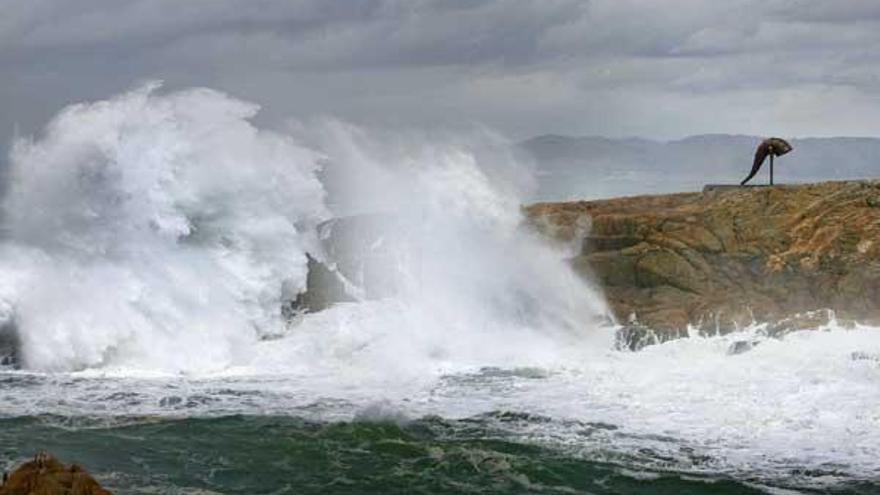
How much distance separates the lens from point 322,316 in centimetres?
2289

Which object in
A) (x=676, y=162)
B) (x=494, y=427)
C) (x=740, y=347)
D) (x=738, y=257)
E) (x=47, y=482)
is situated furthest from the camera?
(x=676, y=162)

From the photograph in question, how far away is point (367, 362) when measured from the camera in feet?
67.6

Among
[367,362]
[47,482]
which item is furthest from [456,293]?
[47,482]

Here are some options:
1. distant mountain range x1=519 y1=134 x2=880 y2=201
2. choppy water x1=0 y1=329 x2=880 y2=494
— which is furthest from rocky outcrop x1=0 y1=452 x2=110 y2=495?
distant mountain range x1=519 y1=134 x2=880 y2=201

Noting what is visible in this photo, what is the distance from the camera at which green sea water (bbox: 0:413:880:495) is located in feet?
44.1

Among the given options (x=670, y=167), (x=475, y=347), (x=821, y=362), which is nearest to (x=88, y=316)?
(x=475, y=347)

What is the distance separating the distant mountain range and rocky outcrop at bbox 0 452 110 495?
61.4 m

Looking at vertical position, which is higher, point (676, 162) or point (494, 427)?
point (676, 162)

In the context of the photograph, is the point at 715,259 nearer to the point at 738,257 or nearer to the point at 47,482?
the point at 738,257

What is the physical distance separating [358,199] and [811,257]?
11.2 metres

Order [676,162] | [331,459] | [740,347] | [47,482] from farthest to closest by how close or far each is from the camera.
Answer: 1. [676,162]
2. [740,347]
3. [331,459]
4. [47,482]

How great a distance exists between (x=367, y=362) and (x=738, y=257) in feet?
24.4

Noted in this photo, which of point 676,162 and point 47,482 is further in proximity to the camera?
point 676,162

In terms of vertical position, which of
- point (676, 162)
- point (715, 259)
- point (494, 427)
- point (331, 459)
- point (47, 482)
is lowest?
point (331, 459)
